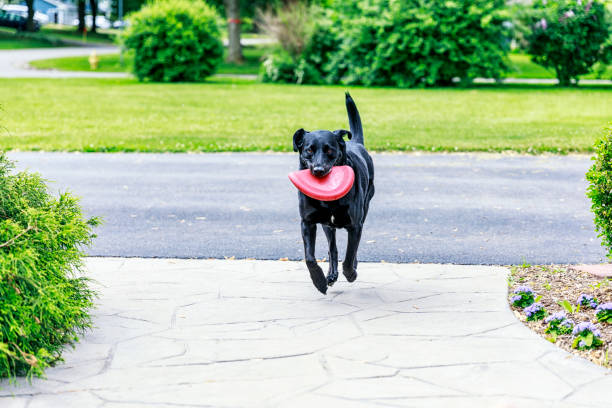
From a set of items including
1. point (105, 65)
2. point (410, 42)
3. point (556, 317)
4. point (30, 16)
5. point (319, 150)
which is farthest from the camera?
point (30, 16)

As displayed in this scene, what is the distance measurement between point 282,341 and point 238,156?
8.85 meters

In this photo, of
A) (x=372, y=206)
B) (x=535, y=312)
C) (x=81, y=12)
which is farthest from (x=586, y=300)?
(x=81, y=12)

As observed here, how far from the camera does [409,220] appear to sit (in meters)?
8.27

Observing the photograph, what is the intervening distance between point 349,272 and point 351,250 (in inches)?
8.7

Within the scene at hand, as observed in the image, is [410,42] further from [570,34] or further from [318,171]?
[318,171]

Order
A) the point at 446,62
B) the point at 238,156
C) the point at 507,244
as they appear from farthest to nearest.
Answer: the point at 446,62 < the point at 238,156 < the point at 507,244

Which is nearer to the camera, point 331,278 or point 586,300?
point 586,300

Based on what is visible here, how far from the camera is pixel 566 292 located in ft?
17.8

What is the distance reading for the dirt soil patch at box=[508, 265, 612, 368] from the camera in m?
4.38

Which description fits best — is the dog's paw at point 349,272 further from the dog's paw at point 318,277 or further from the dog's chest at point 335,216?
the dog's chest at point 335,216

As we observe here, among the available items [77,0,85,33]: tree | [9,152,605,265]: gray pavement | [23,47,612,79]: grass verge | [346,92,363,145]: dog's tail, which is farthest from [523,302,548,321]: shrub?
[77,0,85,33]: tree

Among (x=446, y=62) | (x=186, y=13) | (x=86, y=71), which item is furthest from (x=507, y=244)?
(x=86, y=71)

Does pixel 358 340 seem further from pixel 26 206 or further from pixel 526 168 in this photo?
pixel 526 168

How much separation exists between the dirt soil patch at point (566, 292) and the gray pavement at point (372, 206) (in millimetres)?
507
